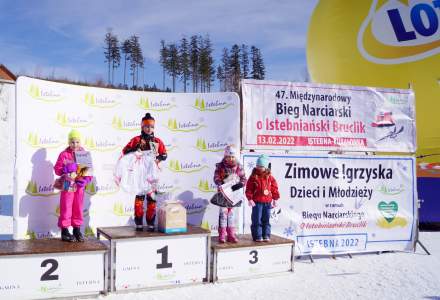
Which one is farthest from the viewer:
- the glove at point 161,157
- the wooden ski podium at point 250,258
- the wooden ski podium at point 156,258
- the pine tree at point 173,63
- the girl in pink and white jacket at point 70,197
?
the pine tree at point 173,63

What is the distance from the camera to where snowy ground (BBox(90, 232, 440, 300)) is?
482 centimetres

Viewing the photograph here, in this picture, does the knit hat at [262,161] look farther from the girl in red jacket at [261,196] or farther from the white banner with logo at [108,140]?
the white banner with logo at [108,140]

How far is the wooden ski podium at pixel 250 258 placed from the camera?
522 centimetres

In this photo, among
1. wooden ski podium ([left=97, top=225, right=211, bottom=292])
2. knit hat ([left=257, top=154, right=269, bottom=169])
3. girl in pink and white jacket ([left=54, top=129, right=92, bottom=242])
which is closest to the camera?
wooden ski podium ([left=97, top=225, right=211, bottom=292])

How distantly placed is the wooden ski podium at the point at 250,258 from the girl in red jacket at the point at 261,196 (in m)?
0.15

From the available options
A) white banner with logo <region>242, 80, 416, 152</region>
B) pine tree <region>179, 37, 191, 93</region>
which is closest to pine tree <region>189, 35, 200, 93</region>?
pine tree <region>179, 37, 191, 93</region>

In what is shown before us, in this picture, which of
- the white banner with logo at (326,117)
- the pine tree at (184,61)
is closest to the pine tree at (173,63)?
the pine tree at (184,61)

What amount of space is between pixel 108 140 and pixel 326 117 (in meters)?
3.26

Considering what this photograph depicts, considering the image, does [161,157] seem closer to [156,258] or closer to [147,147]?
[147,147]

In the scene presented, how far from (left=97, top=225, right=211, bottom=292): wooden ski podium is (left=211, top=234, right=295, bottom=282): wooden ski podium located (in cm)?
17

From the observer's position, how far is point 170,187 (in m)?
6.25

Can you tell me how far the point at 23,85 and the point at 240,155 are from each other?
295cm

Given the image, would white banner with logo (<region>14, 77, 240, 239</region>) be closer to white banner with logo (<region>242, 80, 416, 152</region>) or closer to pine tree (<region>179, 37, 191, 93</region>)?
white banner with logo (<region>242, 80, 416, 152</region>)

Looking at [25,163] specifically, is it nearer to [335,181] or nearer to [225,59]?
[335,181]
